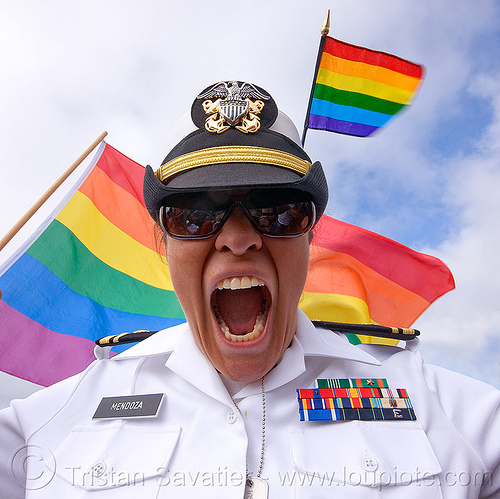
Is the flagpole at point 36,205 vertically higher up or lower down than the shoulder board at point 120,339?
higher up

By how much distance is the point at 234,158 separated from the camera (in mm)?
1582

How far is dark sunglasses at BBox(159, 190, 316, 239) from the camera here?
158 centimetres

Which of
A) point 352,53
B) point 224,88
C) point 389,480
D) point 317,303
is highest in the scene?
point 352,53

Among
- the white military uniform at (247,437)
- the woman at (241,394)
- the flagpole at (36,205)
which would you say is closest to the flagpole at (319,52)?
the woman at (241,394)

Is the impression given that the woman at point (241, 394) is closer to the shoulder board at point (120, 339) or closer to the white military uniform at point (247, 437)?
the white military uniform at point (247, 437)

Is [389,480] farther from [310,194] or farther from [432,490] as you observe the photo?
[310,194]

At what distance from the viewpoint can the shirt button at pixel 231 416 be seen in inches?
61.1

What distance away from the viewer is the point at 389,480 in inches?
55.4

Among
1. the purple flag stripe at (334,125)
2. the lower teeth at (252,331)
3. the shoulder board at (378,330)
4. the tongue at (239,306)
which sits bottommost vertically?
the lower teeth at (252,331)

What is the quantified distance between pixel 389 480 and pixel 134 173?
3.75 metres

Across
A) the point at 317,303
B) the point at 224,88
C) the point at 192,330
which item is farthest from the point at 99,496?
the point at 317,303

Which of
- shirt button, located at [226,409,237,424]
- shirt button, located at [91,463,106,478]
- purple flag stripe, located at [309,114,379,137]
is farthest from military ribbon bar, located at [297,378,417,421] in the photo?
purple flag stripe, located at [309,114,379,137]

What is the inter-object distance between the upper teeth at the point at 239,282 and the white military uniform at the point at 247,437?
1.30 ft

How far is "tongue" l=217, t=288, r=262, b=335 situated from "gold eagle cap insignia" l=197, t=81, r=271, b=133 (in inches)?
31.4
